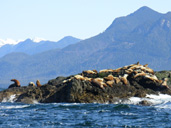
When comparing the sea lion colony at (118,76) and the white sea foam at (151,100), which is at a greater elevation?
the sea lion colony at (118,76)

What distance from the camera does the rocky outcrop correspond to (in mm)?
40156

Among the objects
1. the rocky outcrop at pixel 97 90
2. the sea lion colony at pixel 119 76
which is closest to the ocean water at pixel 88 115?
the rocky outcrop at pixel 97 90

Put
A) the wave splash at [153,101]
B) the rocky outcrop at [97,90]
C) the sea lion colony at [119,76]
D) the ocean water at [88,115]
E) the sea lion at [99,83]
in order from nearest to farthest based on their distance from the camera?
the ocean water at [88,115]
the wave splash at [153,101]
the rocky outcrop at [97,90]
the sea lion at [99,83]
the sea lion colony at [119,76]

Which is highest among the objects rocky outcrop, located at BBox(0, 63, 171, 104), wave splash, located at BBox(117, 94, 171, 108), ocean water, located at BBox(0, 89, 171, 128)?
rocky outcrop, located at BBox(0, 63, 171, 104)

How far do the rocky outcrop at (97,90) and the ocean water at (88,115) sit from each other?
1.44m

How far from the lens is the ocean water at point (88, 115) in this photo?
28.4 metres

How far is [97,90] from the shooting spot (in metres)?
40.6

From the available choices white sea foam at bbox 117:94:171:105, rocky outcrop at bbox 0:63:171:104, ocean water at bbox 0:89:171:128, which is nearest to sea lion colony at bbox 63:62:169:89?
rocky outcrop at bbox 0:63:171:104

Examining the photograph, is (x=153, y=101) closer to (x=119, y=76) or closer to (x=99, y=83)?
(x=99, y=83)

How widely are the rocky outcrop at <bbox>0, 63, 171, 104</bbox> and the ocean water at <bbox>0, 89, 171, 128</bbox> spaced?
1.44m

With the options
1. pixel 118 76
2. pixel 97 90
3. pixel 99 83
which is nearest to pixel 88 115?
pixel 97 90

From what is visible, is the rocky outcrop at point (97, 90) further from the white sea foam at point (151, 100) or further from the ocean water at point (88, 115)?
the ocean water at point (88, 115)

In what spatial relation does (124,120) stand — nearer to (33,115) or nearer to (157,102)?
(33,115)

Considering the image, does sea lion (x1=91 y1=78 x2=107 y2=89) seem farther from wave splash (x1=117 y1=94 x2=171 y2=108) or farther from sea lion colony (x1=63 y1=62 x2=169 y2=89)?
wave splash (x1=117 y1=94 x2=171 y2=108)
